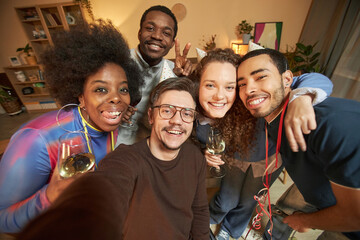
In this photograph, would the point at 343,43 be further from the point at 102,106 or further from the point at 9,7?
the point at 9,7

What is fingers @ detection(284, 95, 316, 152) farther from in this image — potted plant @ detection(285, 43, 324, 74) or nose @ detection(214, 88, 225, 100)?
potted plant @ detection(285, 43, 324, 74)

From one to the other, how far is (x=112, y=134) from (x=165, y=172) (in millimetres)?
622

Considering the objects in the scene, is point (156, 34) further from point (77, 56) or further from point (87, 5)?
point (87, 5)

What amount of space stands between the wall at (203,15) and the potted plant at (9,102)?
4.83 feet

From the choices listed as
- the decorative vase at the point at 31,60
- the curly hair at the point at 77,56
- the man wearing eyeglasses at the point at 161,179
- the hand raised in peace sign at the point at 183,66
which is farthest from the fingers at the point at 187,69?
the decorative vase at the point at 31,60

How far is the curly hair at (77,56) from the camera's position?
3.47 ft

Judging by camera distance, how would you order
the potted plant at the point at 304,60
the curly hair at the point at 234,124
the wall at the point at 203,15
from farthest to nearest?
1. the wall at the point at 203,15
2. the potted plant at the point at 304,60
3. the curly hair at the point at 234,124

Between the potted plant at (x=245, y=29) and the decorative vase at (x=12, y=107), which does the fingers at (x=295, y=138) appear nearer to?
the potted plant at (x=245, y=29)

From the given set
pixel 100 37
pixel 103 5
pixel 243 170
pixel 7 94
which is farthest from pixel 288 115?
pixel 7 94

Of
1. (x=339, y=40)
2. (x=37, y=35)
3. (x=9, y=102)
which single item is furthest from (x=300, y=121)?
(x=9, y=102)

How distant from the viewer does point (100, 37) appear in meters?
1.15

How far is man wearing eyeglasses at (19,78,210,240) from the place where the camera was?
66 cm

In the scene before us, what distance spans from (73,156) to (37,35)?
5866mm

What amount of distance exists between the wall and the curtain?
2.00 feet
